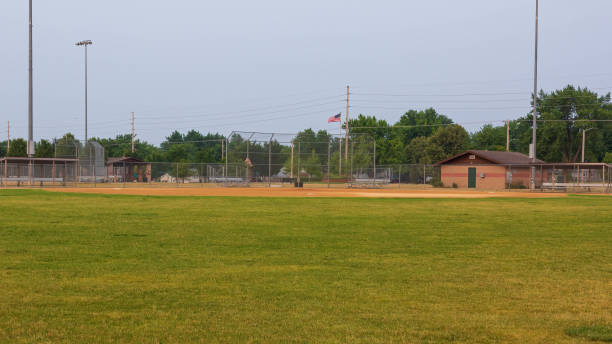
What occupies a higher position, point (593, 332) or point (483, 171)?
point (483, 171)

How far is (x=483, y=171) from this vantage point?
53625mm

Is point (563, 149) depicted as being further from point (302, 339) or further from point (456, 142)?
point (302, 339)

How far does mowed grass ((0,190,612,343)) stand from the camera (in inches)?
198

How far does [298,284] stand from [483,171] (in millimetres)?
49700

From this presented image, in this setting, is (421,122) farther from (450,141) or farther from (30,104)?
(30,104)

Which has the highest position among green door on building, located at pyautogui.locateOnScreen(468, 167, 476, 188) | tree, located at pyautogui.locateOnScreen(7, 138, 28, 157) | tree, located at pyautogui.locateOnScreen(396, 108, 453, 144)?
tree, located at pyautogui.locateOnScreen(396, 108, 453, 144)

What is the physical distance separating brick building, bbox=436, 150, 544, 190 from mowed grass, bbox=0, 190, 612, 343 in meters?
40.7

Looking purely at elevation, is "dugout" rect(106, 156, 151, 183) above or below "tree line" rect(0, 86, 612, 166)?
below

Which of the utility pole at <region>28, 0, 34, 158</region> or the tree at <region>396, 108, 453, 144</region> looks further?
the tree at <region>396, 108, 453, 144</region>

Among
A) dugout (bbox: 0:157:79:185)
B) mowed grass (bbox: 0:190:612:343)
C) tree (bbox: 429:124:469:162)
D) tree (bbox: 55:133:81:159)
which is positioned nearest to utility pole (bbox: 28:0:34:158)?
dugout (bbox: 0:157:79:185)

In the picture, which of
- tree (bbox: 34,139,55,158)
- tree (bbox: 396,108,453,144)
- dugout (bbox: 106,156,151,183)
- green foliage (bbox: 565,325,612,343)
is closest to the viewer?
green foliage (bbox: 565,325,612,343)

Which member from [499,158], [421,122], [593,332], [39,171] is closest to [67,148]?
[39,171]

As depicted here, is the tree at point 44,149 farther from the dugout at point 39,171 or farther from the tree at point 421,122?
the tree at point 421,122

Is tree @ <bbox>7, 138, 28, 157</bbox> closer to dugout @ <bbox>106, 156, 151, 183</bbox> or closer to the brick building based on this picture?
dugout @ <bbox>106, 156, 151, 183</bbox>
